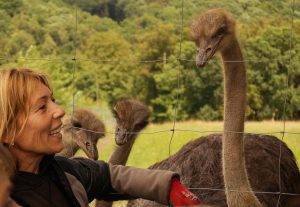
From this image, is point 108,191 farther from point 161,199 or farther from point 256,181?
point 256,181

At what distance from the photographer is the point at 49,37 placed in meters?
30.7

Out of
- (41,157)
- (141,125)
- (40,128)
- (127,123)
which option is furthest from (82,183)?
(141,125)

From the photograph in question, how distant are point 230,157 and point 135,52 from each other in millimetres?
28718

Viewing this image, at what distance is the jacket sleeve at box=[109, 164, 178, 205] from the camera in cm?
230

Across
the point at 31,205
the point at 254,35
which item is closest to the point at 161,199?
the point at 31,205

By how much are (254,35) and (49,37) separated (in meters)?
10.3

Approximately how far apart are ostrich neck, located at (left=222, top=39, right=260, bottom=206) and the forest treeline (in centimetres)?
1830

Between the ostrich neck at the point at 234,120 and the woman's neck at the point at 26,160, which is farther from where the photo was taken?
the ostrich neck at the point at 234,120

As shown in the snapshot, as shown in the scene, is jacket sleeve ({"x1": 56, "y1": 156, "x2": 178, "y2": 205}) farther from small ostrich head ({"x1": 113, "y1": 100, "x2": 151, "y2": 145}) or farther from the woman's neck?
small ostrich head ({"x1": 113, "y1": 100, "x2": 151, "y2": 145})

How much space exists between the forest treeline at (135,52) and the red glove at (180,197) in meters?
20.0

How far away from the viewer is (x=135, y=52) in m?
32.3

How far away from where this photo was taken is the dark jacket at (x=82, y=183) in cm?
221

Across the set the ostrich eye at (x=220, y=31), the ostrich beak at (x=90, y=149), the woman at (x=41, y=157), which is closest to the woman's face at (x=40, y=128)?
the woman at (x=41, y=157)

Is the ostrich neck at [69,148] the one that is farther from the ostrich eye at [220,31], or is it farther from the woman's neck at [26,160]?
the woman's neck at [26,160]
